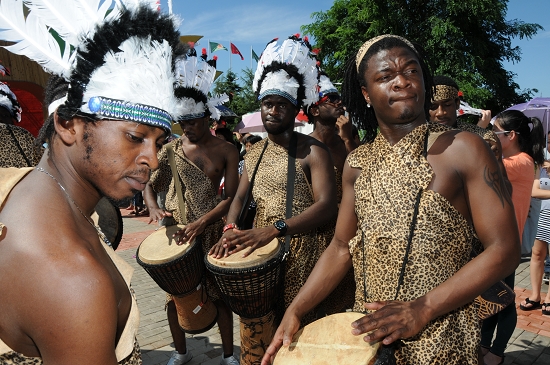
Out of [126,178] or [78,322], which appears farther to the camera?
[126,178]

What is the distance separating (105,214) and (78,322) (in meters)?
2.13

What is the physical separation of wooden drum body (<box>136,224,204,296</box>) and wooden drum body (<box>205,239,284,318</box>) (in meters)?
0.44

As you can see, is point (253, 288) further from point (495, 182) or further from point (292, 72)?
point (292, 72)

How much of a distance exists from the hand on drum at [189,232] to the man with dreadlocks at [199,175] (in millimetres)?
34

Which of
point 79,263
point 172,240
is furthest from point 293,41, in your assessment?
point 79,263

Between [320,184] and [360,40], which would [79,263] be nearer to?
[320,184]

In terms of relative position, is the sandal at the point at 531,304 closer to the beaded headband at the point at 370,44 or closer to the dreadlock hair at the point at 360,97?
the dreadlock hair at the point at 360,97

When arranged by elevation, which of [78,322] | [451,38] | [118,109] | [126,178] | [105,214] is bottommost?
[105,214]

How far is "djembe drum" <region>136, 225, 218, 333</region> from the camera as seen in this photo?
317 cm

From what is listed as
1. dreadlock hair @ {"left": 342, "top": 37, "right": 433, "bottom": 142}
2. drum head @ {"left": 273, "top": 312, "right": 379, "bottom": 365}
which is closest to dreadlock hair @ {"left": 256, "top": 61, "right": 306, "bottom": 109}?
dreadlock hair @ {"left": 342, "top": 37, "right": 433, "bottom": 142}

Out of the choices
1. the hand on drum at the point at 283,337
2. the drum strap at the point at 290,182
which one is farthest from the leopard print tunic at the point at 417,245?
the drum strap at the point at 290,182

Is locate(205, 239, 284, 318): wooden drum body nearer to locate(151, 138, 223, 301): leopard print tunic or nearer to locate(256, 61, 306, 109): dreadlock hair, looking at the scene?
locate(151, 138, 223, 301): leopard print tunic

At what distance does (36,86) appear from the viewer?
9.30 m

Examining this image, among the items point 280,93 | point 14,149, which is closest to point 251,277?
point 280,93
